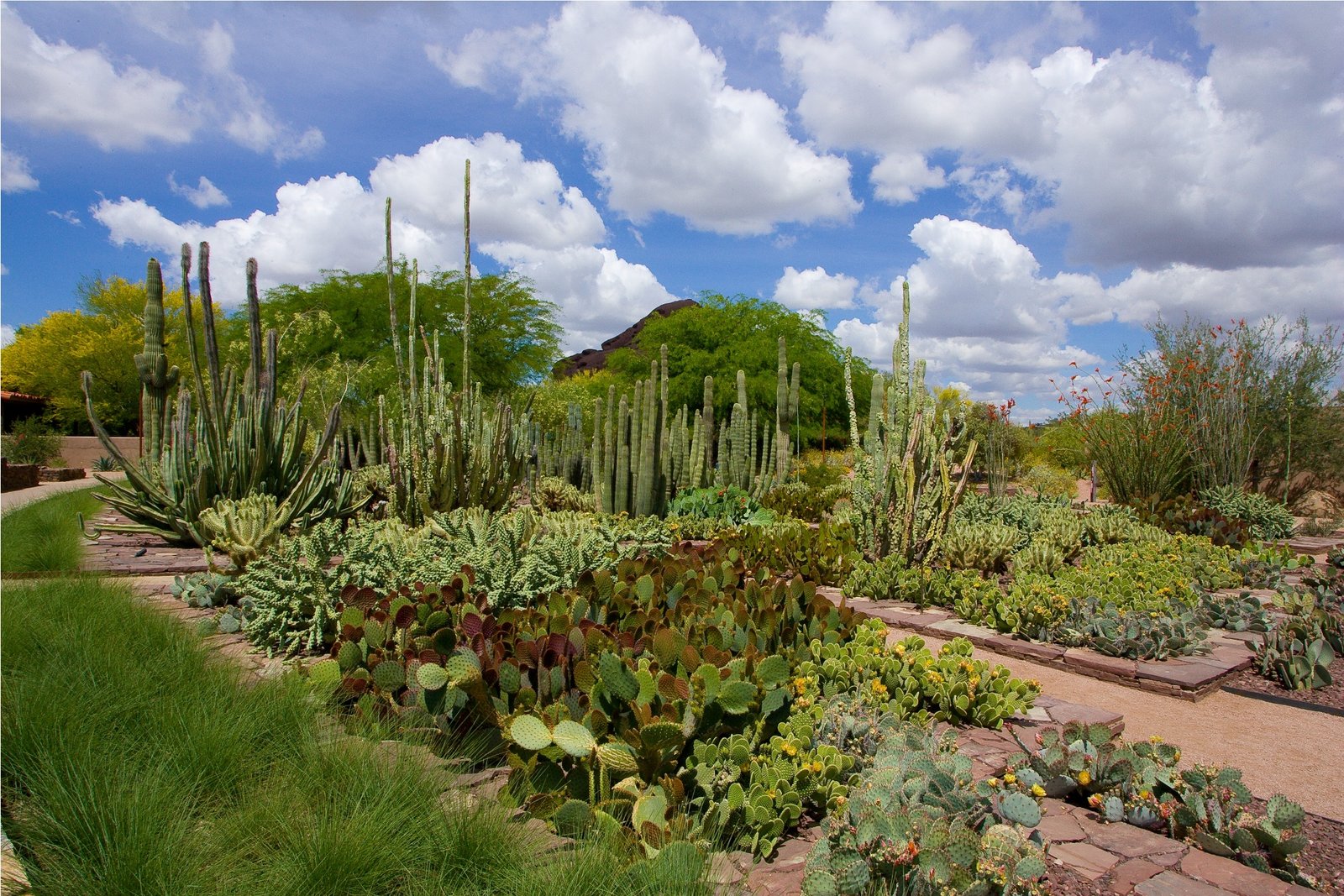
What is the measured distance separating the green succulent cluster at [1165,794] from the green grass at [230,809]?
1.47 meters

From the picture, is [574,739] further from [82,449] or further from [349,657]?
Answer: [82,449]

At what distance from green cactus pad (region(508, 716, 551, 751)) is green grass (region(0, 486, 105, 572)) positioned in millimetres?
4736


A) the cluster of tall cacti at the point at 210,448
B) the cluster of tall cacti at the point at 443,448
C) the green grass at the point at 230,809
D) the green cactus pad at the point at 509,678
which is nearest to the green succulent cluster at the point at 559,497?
the cluster of tall cacti at the point at 443,448

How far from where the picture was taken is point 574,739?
251 centimetres

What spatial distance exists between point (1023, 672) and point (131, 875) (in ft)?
12.9

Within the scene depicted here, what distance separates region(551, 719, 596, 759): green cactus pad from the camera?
2490 millimetres

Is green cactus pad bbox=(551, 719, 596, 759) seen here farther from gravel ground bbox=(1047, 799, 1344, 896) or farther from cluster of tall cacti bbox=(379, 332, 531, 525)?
cluster of tall cacti bbox=(379, 332, 531, 525)

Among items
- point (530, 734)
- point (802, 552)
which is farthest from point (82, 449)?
point (530, 734)

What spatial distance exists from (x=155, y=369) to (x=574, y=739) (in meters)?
7.06

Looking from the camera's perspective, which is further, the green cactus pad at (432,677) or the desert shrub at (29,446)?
the desert shrub at (29,446)

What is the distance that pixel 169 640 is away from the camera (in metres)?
3.67

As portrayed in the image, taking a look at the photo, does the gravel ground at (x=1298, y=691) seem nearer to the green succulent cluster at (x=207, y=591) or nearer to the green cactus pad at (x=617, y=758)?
the green cactus pad at (x=617, y=758)

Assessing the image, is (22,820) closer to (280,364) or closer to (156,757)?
(156,757)

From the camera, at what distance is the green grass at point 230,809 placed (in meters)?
1.98
